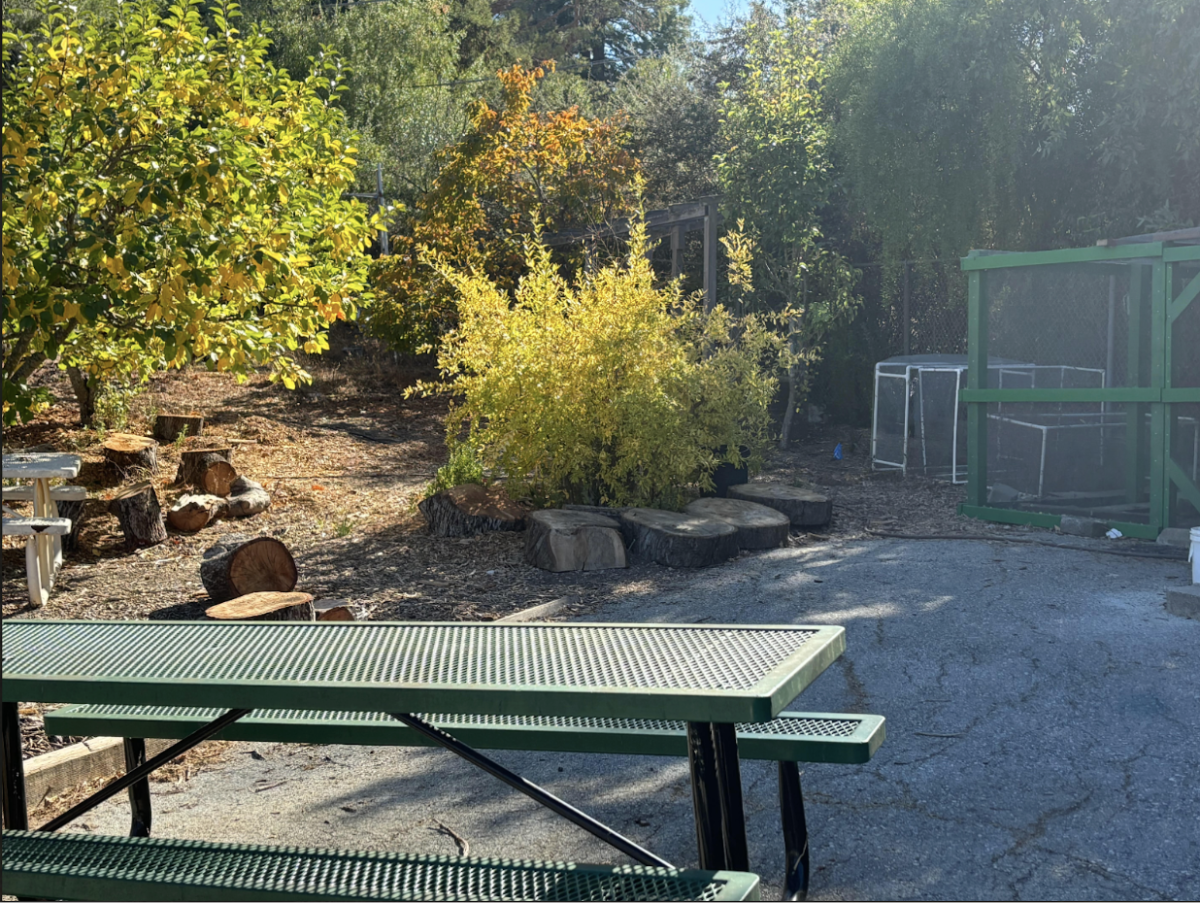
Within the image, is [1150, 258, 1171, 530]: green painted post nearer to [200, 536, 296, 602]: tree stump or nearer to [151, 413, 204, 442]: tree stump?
[200, 536, 296, 602]: tree stump

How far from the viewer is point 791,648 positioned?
7.76 ft

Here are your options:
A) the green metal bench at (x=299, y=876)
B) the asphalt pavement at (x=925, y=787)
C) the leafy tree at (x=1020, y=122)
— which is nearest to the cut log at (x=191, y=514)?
the asphalt pavement at (x=925, y=787)

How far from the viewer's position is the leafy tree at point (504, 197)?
14438 millimetres

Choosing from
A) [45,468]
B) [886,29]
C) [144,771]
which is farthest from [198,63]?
[886,29]

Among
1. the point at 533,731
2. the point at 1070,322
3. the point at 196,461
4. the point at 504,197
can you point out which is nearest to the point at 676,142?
the point at 504,197

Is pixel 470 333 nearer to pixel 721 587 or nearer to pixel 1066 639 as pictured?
pixel 721 587

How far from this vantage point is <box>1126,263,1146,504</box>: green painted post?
8.53m

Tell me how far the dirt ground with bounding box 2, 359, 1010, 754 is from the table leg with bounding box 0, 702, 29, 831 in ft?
4.95

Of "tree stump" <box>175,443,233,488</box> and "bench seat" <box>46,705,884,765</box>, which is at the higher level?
"bench seat" <box>46,705,884,765</box>

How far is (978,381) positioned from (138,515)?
6601 mm

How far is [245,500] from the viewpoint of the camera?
8.94 metres

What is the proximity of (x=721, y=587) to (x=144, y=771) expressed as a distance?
4.25 metres

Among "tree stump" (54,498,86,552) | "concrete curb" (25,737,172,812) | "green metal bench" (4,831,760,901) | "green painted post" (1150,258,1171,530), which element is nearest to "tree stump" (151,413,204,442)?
"tree stump" (54,498,86,552)

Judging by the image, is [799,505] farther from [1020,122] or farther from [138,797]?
[138,797]
